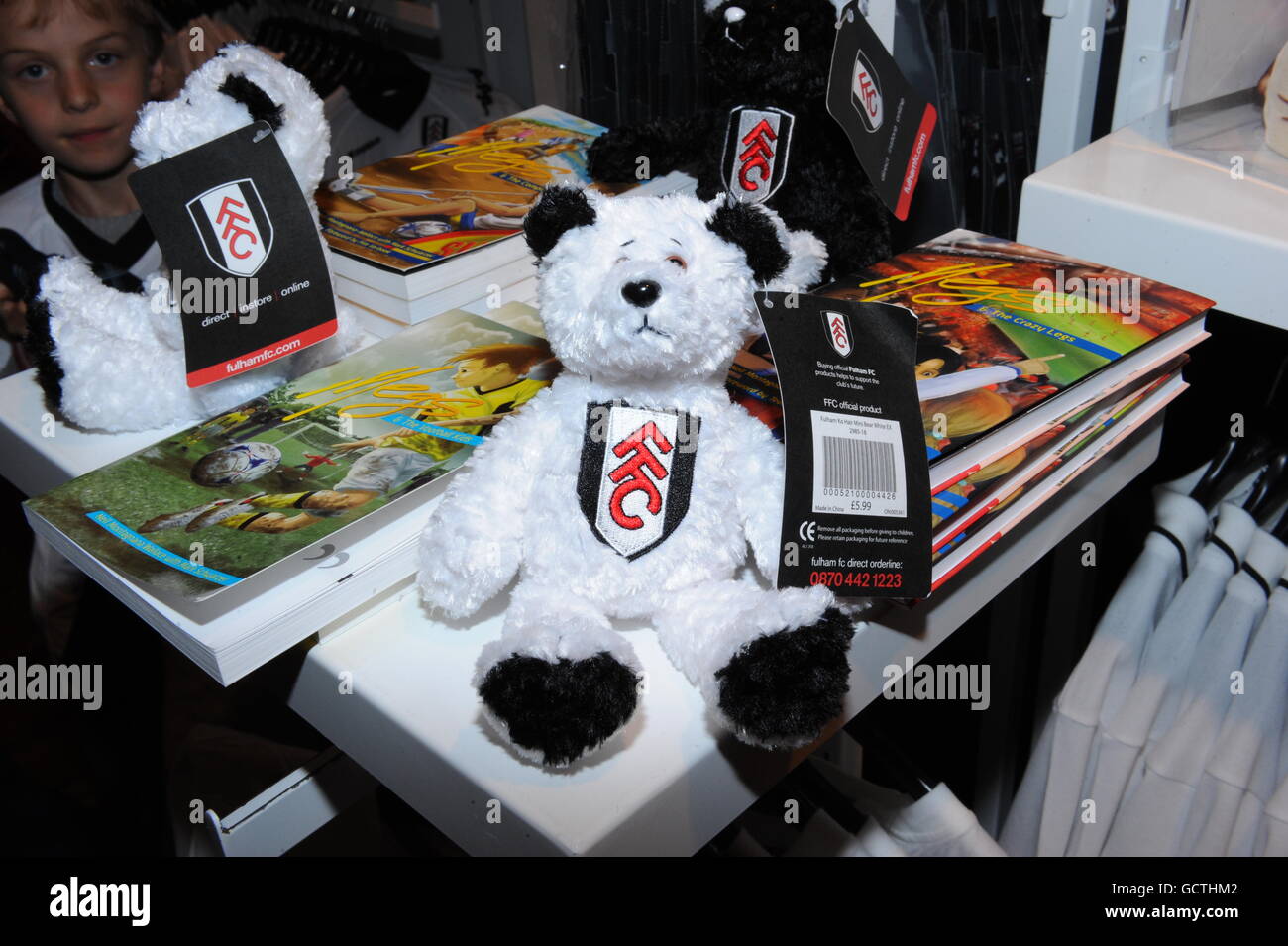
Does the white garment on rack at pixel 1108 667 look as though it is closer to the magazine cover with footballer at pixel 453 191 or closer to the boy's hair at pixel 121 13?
the magazine cover with footballer at pixel 453 191

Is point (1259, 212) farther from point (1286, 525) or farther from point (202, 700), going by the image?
point (202, 700)

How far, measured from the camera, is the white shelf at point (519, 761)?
1.52 feet

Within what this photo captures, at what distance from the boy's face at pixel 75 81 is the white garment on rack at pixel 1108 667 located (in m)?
1.03

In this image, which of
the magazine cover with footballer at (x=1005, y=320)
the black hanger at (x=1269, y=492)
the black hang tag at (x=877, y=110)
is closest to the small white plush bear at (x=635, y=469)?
the magazine cover with footballer at (x=1005, y=320)

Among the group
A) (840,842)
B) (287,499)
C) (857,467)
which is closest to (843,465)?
(857,467)

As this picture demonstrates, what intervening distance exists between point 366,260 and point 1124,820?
786 millimetres

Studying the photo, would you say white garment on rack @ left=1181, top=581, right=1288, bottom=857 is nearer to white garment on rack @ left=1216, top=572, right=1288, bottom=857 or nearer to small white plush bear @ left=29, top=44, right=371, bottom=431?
white garment on rack @ left=1216, top=572, right=1288, bottom=857

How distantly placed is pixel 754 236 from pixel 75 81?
0.79 meters

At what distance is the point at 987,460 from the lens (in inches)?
22.6

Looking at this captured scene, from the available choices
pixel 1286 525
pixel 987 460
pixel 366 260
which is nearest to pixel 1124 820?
pixel 1286 525

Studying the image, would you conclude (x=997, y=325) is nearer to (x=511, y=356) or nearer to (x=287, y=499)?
(x=511, y=356)

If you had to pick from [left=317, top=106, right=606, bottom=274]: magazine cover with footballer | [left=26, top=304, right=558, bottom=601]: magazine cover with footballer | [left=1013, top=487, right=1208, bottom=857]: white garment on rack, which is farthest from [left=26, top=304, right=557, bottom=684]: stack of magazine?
[left=1013, top=487, right=1208, bottom=857]: white garment on rack

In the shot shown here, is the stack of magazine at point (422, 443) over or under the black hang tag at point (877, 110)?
under
